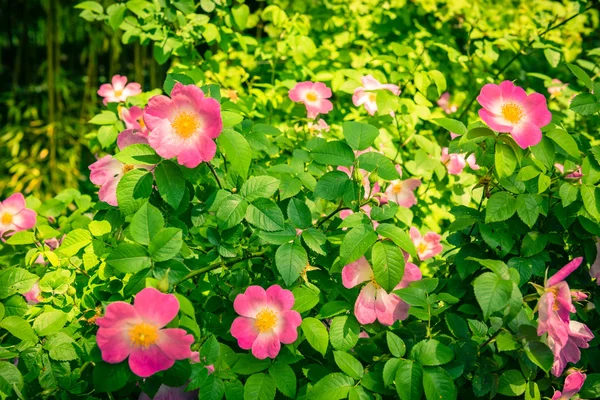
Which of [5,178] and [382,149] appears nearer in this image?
[382,149]

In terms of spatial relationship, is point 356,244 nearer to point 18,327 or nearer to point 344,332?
point 344,332

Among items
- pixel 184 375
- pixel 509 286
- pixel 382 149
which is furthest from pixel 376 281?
pixel 382 149

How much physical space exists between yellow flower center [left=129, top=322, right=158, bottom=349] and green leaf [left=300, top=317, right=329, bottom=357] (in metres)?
0.25

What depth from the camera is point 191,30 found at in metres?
1.51

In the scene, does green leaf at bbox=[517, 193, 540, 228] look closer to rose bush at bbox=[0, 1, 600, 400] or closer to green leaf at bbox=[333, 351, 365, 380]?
rose bush at bbox=[0, 1, 600, 400]

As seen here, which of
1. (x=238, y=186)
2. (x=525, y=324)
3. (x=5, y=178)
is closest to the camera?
(x=525, y=324)

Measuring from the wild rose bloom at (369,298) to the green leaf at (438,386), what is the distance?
0.36ft

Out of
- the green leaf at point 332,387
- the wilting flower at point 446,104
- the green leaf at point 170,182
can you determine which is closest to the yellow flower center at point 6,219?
the green leaf at point 170,182

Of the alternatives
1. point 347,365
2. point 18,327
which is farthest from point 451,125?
point 18,327

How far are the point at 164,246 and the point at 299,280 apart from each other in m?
0.27

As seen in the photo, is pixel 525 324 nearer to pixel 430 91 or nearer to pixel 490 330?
pixel 490 330

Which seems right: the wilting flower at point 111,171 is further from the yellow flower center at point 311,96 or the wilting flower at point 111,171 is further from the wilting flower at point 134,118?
the yellow flower center at point 311,96

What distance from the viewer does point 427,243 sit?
4.70ft

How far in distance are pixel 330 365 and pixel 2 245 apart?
2.73 ft
